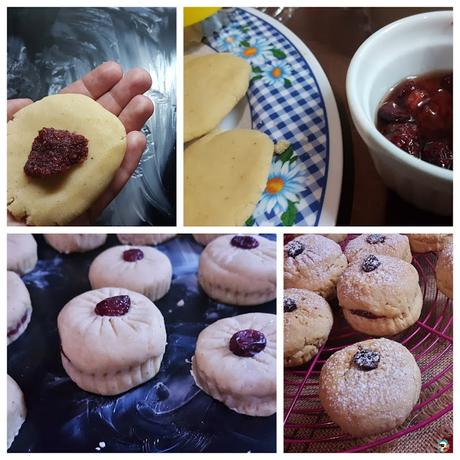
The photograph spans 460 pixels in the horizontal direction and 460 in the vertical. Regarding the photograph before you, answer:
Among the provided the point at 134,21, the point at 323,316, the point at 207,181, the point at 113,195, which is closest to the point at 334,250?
the point at 323,316

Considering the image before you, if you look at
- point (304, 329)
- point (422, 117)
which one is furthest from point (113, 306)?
point (422, 117)

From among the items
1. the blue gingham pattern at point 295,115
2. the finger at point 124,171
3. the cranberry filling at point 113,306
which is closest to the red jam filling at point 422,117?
the blue gingham pattern at point 295,115

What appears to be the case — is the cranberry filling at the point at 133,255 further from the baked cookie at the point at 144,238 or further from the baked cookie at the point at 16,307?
the baked cookie at the point at 16,307

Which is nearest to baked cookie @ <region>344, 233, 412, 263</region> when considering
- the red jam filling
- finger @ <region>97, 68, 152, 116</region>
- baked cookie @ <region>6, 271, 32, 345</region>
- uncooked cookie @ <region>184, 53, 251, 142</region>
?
the red jam filling

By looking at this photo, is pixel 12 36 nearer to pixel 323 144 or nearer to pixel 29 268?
pixel 29 268

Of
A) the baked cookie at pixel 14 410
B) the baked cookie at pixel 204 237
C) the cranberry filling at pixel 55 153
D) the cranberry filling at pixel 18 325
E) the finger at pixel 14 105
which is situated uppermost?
the finger at pixel 14 105

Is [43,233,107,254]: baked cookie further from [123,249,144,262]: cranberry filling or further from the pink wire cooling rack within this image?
the pink wire cooling rack

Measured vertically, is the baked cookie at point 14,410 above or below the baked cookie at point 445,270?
below
